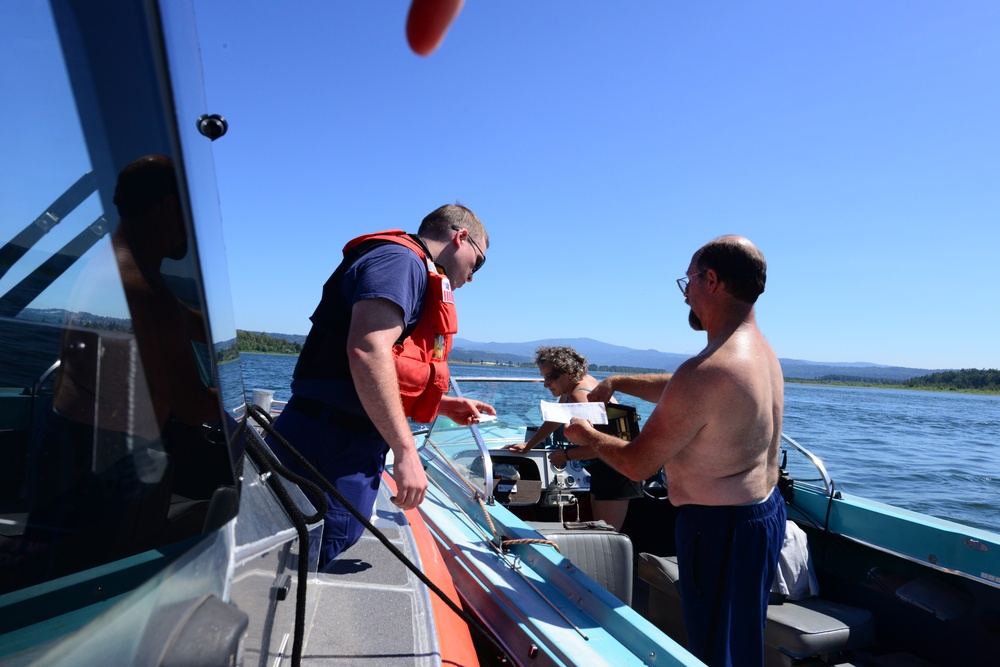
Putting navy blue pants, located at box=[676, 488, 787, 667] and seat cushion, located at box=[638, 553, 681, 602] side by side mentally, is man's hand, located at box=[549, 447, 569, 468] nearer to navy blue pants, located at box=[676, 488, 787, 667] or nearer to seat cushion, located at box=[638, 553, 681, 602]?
seat cushion, located at box=[638, 553, 681, 602]

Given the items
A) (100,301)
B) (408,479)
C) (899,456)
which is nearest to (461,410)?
(408,479)

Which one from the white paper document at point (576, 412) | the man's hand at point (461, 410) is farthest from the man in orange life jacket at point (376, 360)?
the white paper document at point (576, 412)

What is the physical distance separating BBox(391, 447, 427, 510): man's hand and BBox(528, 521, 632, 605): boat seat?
1.30 metres

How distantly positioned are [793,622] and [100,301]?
9.33ft

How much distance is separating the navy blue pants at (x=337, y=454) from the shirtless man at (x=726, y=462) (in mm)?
980

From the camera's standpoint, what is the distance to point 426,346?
1889 millimetres

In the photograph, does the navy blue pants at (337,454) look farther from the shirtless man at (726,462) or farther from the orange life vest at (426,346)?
the shirtless man at (726,462)

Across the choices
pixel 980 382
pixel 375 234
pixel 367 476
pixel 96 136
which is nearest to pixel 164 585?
pixel 96 136

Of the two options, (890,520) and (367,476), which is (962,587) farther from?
(367,476)

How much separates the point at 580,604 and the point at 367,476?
88cm

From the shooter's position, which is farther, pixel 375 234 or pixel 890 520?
pixel 890 520

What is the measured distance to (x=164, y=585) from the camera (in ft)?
1.94

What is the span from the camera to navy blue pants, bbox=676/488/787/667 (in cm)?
196

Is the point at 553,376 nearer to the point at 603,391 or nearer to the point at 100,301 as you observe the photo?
the point at 603,391
